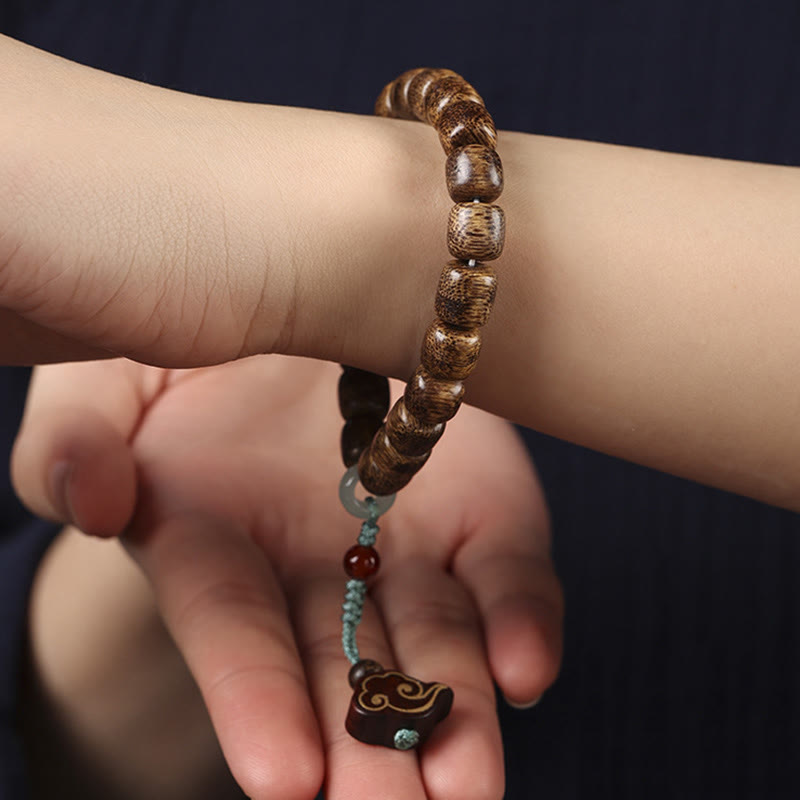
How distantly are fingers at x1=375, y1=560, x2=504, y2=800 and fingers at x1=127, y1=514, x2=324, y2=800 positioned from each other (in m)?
0.10

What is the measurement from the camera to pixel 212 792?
49.8 inches

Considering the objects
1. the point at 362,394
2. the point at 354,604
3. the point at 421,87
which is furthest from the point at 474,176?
the point at 354,604

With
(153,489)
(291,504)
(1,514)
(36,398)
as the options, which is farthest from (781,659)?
(1,514)

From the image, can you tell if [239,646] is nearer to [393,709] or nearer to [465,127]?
[393,709]

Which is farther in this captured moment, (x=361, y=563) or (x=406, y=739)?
(x=361, y=563)

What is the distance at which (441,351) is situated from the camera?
0.72 metres

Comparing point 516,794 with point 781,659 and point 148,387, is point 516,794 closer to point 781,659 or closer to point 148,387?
point 781,659

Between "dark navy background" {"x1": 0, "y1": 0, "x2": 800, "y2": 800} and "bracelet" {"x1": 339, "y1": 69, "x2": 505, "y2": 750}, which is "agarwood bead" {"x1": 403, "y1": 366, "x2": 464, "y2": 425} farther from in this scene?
"dark navy background" {"x1": 0, "y1": 0, "x2": 800, "y2": 800}

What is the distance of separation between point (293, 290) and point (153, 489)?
392 mm

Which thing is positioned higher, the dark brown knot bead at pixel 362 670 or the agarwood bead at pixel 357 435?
the agarwood bead at pixel 357 435

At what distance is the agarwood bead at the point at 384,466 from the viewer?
0.78m

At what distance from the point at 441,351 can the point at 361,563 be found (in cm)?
25

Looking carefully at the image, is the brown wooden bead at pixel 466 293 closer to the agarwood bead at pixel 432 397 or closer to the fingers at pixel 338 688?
the agarwood bead at pixel 432 397

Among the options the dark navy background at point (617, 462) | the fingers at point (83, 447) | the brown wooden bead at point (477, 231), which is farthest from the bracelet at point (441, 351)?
the dark navy background at point (617, 462)
